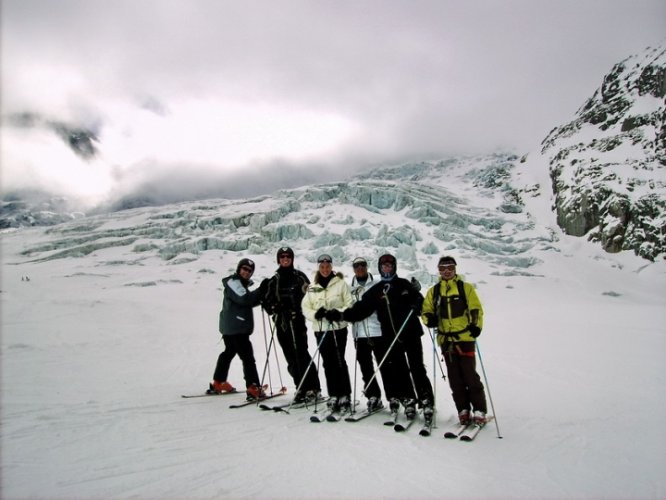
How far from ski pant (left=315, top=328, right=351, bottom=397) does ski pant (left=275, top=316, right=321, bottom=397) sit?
18.9 inches

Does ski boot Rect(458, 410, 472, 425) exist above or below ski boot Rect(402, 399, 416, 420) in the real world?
below

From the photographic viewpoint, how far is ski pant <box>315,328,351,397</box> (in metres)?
5.52

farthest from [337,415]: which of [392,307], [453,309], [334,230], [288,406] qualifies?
[334,230]

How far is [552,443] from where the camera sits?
4320 millimetres

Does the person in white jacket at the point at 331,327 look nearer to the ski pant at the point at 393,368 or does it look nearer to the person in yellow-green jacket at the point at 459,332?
the ski pant at the point at 393,368

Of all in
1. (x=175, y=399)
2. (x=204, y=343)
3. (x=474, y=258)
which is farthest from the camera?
(x=474, y=258)

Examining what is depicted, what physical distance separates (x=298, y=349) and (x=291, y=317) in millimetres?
558

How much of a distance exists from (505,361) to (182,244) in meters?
54.2

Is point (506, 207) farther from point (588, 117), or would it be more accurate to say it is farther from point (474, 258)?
point (588, 117)

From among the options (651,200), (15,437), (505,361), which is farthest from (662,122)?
(15,437)

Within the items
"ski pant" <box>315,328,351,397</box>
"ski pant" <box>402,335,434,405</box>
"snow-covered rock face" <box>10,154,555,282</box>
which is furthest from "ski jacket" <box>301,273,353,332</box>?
"snow-covered rock face" <box>10,154,555,282</box>

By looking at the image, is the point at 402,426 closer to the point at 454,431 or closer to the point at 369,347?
the point at 454,431

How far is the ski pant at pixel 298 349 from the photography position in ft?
19.7

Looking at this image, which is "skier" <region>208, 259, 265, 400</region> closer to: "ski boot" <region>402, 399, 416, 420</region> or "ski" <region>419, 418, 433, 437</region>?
"ski boot" <region>402, 399, 416, 420</region>
